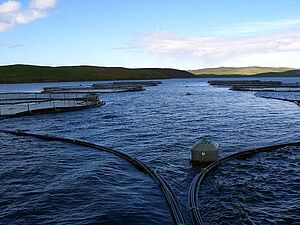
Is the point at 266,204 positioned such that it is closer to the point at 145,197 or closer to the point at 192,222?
the point at 192,222

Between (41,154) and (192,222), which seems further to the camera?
(41,154)

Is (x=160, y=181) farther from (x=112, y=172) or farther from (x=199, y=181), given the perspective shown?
(x=112, y=172)

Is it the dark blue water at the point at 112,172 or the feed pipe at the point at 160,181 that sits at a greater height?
the feed pipe at the point at 160,181

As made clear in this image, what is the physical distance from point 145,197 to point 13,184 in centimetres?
968

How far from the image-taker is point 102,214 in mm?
17719

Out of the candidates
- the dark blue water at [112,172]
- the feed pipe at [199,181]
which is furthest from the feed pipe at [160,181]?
the feed pipe at [199,181]

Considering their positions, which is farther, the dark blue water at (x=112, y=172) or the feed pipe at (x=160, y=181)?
the dark blue water at (x=112, y=172)

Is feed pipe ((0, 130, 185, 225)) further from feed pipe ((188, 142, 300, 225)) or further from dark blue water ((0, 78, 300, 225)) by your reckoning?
feed pipe ((188, 142, 300, 225))

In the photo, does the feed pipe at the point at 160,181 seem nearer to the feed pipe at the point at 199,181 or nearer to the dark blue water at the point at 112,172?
the dark blue water at the point at 112,172

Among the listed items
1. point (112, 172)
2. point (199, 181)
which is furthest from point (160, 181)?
point (112, 172)

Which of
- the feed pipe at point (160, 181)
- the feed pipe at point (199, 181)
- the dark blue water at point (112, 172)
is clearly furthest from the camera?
the dark blue water at point (112, 172)

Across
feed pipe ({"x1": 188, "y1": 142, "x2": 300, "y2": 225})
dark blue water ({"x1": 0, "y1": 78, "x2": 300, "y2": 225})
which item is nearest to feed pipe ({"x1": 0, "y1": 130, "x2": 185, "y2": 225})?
dark blue water ({"x1": 0, "y1": 78, "x2": 300, "y2": 225})

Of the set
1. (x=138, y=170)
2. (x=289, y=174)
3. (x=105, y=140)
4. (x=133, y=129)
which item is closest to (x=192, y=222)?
(x=138, y=170)

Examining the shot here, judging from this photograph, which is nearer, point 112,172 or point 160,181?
point 160,181
